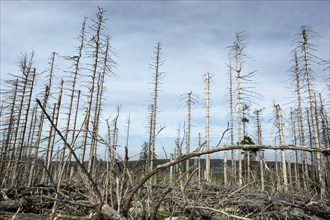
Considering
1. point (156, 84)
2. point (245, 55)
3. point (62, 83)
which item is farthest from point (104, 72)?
point (245, 55)

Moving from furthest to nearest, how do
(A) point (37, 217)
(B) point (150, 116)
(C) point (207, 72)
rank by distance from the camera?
(B) point (150, 116), (C) point (207, 72), (A) point (37, 217)

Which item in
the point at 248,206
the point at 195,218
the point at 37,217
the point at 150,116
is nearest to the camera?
the point at 37,217

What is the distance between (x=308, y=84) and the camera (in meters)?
16.7

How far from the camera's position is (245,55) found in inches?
739

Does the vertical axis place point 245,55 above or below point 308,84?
above

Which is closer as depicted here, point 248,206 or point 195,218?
point 195,218

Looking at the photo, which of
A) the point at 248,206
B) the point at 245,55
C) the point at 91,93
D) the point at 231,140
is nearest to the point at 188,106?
the point at 231,140

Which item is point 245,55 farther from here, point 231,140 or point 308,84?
point 231,140

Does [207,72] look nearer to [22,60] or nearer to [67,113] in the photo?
[67,113]

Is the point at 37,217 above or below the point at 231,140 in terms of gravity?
below

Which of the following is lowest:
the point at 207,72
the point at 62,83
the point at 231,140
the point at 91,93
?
the point at 231,140

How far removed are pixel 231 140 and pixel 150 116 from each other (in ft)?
30.2

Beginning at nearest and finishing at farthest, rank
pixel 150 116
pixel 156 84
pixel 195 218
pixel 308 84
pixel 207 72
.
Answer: pixel 195 218 < pixel 308 84 < pixel 207 72 < pixel 156 84 < pixel 150 116

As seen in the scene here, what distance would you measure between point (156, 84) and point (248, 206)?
20.6m
